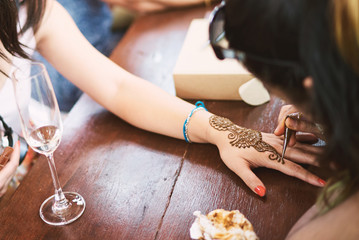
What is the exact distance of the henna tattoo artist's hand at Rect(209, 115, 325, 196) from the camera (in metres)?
0.90

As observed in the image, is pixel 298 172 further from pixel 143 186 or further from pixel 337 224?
pixel 143 186

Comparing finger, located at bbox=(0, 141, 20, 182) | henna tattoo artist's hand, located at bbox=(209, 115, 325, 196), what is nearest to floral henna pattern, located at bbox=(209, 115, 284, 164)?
henna tattoo artist's hand, located at bbox=(209, 115, 325, 196)

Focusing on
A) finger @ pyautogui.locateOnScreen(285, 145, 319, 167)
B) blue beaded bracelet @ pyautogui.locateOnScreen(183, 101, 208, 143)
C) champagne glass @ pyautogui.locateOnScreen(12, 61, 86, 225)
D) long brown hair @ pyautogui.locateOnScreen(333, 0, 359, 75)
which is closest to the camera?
long brown hair @ pyautogui.locateOnScreen(333, 0, 359, 75)

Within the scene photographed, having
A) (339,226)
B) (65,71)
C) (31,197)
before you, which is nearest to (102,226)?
(31,197)

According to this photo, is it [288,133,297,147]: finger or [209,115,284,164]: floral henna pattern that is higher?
[288,133,297,147]: finger

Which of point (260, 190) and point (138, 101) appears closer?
point (260, 190)

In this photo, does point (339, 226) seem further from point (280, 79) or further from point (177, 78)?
point (177, 78)

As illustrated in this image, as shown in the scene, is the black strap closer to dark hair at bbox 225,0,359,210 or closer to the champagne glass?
the champagne glass

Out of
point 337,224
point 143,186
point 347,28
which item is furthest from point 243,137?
point 347,28

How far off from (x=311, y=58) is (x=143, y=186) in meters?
0.57

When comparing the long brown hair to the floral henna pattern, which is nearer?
the long brown hair

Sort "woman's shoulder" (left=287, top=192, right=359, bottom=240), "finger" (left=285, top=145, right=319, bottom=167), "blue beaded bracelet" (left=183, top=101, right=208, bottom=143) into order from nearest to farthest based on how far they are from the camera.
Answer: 1. "woman's shoulder" (left=287, top=192, right=359, bottom=240)
2. "finger" (left=285, top=145, right=319, bottom=167)
3. "blue beaded bracelet" (left=183, top=101, right=208, bottom=143)

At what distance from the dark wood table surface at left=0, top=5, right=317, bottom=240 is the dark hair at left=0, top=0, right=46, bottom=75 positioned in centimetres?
29

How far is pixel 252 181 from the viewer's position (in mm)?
896
